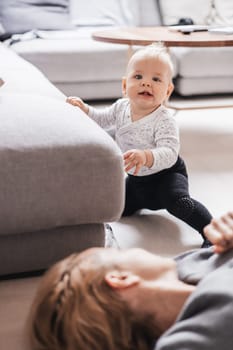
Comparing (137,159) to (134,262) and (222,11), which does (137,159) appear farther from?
(222,11)

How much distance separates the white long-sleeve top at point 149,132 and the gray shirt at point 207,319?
2.70 ft

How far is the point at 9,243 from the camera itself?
1676 mm

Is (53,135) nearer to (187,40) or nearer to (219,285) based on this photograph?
(219,285)

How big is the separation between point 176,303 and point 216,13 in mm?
3553

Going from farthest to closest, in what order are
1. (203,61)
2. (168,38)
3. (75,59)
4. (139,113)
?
(203,61)
(75,59)
(168,38)
(139,113)

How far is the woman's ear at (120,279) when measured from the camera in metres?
1.13

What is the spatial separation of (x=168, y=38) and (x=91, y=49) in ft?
3.23

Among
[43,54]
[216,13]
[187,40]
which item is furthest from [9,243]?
[216,13]

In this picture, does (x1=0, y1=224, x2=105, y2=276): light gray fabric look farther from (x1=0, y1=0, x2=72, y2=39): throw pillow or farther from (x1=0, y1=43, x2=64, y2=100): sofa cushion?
(x1=0, y1=0, x2=72, y2=39): throw pillow

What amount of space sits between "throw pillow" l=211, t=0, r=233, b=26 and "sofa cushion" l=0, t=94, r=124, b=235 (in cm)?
295

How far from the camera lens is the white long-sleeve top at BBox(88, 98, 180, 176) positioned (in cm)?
202

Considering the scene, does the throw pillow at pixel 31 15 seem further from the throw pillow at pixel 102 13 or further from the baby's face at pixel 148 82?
the baby's face at pixel 148 82

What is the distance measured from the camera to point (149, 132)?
211cm

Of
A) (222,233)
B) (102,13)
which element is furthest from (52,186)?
(102,13)
